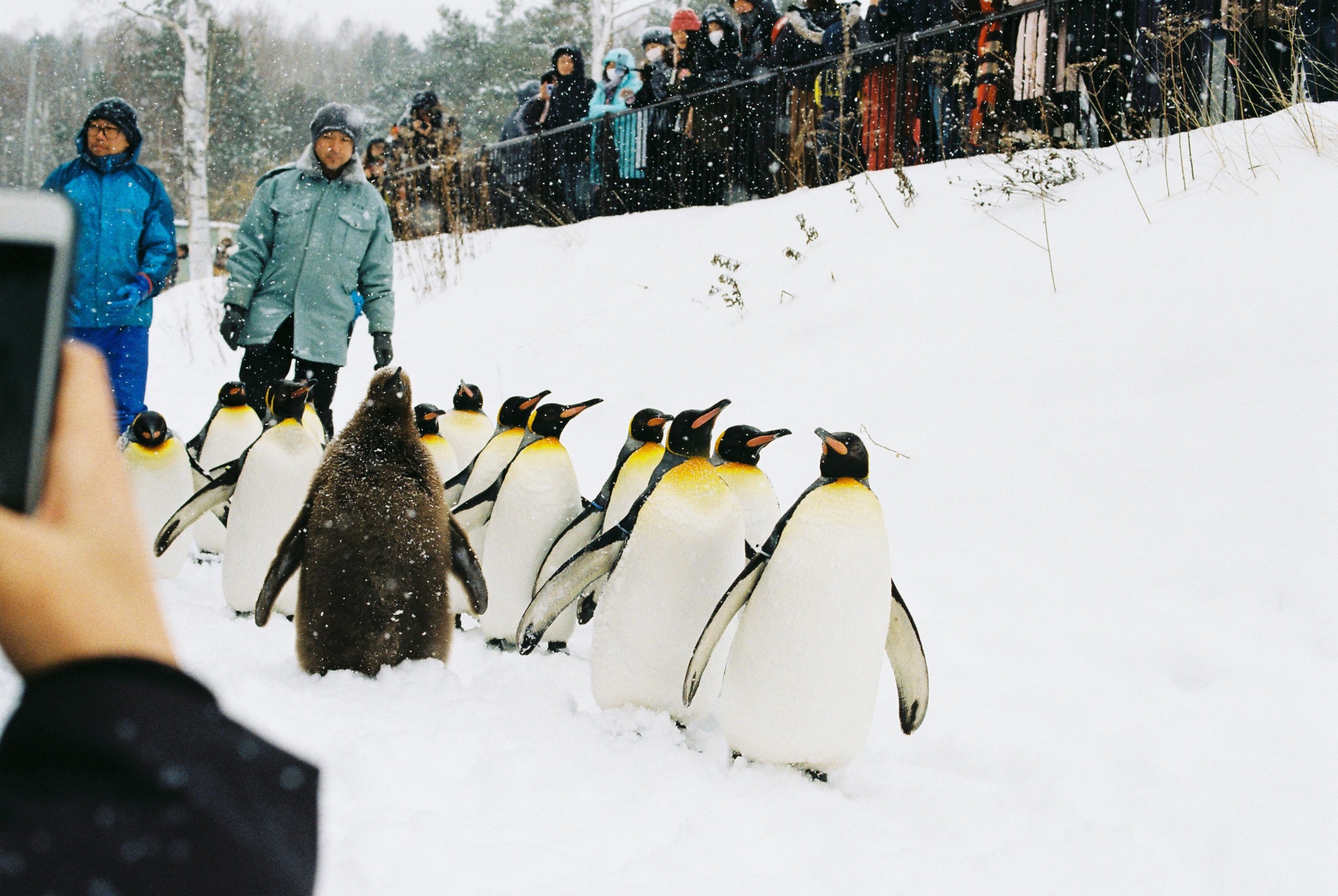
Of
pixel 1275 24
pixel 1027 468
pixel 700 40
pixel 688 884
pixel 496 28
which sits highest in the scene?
pixel 496 28

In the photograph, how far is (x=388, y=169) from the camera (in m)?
12.2

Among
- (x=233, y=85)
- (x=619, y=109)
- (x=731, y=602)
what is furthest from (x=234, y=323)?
(x=233, y=85)

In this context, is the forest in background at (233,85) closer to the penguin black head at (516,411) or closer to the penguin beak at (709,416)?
the penguin black head at (516,411)

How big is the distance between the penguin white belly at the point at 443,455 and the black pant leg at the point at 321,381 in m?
0.72

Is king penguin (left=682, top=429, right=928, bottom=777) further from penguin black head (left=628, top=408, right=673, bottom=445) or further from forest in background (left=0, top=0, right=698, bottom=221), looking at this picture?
forest in background (left=0, top=0, right=698, bottom=221)

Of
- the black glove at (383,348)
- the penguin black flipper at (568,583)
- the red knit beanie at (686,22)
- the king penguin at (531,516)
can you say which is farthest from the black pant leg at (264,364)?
the red knit beanie at (686,22)

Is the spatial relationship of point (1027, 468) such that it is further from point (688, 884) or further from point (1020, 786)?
point (688, 884)

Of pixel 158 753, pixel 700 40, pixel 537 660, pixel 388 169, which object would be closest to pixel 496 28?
pixel 388 169

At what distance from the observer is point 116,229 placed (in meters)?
4.14

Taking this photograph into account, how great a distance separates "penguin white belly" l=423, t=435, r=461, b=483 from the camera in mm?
3814

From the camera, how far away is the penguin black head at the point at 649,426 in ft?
9.86

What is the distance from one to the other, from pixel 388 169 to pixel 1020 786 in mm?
11692

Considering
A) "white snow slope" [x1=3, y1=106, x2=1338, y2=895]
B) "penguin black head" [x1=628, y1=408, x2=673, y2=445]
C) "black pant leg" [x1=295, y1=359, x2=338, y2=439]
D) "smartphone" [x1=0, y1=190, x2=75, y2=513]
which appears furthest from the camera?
"black pant leg" [x1=295, y1=359, x2=338, y2=439]

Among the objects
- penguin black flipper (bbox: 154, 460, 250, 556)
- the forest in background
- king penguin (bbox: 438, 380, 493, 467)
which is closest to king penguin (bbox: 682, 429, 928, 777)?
penguin black flipper (bbox: 154, 460, 250, 556)
